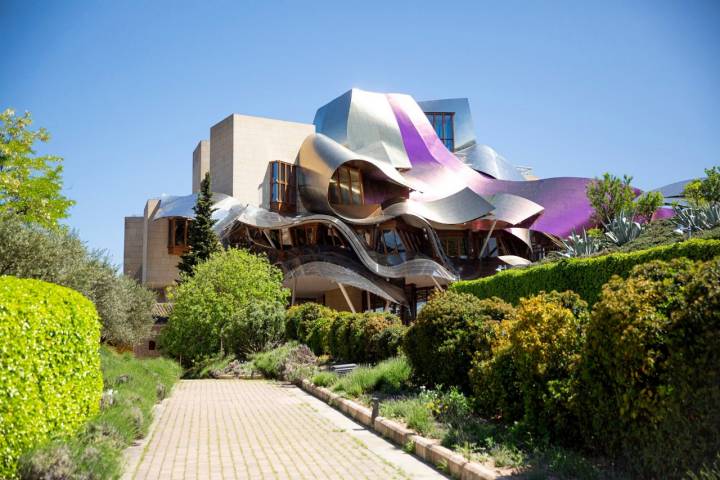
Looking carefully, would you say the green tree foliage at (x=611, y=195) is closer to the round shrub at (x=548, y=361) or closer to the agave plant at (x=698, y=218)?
the agave plant at (x=698, y=218)

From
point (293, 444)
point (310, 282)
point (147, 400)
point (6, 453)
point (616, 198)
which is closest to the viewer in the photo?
point (6, 453)

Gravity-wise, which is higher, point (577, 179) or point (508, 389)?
point (577, 179)

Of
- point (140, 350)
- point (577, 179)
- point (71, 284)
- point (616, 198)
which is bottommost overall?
point (140, 350)

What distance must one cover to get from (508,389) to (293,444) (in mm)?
2903

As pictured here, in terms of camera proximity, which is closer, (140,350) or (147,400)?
(147,400)

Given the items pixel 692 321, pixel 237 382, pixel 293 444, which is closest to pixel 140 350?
pixel 237 382

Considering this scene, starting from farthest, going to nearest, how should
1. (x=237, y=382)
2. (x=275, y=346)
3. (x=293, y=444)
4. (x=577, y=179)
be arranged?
(x=577, y=179) → (x=275, y=346) → (x=237, y=382) → (x=293, y=444)

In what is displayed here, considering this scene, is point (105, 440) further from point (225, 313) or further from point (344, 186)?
point (344, 186)

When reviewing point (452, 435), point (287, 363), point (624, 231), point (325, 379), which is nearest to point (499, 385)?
point (452, 435)

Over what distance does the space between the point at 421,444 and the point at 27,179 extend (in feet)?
65.0

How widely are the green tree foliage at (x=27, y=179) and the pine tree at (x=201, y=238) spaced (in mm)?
17341

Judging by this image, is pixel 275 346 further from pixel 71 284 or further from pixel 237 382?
pixel 71 284

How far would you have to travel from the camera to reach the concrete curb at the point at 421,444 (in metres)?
6.00

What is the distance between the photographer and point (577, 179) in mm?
52750
